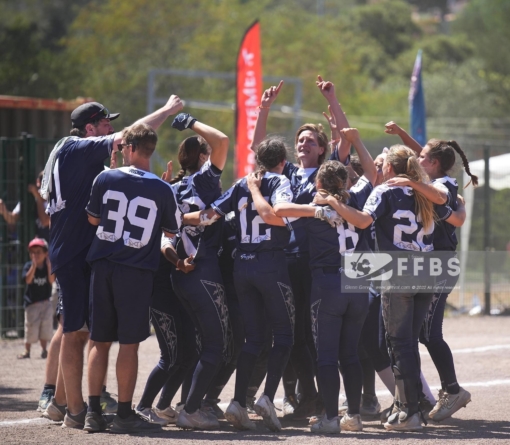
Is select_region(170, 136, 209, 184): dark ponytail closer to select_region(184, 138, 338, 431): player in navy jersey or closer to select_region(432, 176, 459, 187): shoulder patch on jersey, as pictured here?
select_region(184, 138, 338, 431): player in navy jersey

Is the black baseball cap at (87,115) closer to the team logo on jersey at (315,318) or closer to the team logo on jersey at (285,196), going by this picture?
the team logo on jersey at (285,196)

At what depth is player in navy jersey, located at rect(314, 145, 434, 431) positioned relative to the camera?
6.27 metres

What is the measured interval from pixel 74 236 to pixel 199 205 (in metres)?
0.95

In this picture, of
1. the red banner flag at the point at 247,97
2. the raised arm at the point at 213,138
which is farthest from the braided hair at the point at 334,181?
the red banner flag at the point at 247,97

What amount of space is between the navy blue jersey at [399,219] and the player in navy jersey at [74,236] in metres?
1.65

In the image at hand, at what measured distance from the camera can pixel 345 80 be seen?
47.6 meters

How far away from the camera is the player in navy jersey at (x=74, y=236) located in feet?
20.5

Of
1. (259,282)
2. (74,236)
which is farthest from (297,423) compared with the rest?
(74,236)

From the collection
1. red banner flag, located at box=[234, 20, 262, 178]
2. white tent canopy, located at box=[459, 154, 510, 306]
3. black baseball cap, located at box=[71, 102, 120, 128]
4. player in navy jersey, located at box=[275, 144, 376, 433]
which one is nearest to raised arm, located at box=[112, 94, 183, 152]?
black baseball cap, located at box=[71, 102, 120, 128]

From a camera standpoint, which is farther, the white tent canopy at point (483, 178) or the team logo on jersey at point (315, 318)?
the white tent canopy at point (483, 178)

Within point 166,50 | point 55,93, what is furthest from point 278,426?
point 166,50

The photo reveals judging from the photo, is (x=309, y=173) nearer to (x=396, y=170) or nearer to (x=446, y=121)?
(x=396, y=170)

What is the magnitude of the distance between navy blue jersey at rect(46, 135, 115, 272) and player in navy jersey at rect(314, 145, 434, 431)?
2.02 metres

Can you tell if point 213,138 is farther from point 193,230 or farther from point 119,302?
point 119,302
